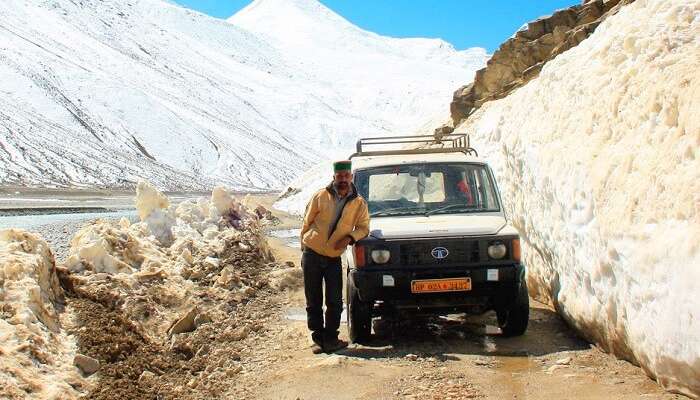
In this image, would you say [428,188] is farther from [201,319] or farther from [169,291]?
[169,291]

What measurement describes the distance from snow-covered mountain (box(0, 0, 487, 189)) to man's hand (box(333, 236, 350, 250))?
31866 millimetres

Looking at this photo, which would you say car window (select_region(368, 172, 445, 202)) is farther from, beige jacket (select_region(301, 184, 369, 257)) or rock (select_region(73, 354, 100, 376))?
rock (select_region(73, 354, 100, 376))

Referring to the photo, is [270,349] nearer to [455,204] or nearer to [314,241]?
[314,241]

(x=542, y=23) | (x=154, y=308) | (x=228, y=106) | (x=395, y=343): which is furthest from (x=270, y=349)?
(x=228, y=106)

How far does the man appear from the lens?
6.74 meters

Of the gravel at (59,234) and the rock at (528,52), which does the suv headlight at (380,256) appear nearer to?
the gravel at (59,234)

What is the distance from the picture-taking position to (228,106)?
126 meters

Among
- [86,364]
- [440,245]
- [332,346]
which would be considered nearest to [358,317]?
[332,346]

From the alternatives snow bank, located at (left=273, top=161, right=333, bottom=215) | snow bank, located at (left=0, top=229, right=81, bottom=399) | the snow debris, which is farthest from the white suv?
snow bank, located at (left=273, top=161, right=333, bottom=215)

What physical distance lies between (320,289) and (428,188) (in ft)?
5.72

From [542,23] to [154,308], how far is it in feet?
76.1

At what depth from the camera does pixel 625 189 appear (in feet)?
19.6

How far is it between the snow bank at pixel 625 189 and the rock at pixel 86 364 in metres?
4.50

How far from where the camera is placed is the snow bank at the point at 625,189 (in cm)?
509
